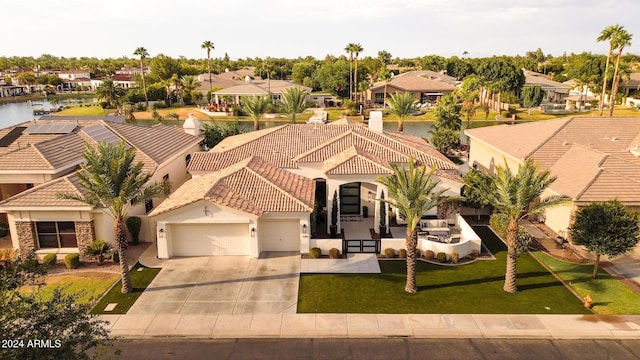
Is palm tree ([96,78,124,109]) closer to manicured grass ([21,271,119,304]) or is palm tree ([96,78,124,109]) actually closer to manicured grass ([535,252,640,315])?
manicured grass ([21,271,119,304])

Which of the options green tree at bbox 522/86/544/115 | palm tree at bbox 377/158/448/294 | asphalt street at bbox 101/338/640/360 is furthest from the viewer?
green tree at bbox 522/86/544/115

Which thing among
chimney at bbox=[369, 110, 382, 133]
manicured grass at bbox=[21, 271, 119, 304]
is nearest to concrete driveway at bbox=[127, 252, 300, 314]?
manicured grass at bbox=[21, 271, 119, 304]

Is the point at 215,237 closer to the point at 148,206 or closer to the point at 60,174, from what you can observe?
the point at 148,206

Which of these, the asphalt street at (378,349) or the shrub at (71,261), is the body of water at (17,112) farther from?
the asphalt street at (378,349)

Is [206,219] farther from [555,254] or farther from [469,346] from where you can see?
[555,254]

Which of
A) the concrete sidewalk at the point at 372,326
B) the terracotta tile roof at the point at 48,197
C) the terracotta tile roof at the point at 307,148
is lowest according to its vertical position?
the concrete sidewalk at the point at 372,326

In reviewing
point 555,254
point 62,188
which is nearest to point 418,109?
point 555,254

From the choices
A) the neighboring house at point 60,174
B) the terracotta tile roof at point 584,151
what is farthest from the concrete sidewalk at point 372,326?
the terracotta tile roof at point 584,151
